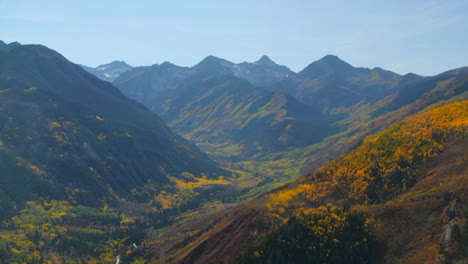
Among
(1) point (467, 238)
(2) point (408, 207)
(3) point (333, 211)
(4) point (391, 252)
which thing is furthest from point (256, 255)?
(1) point (467, 238)

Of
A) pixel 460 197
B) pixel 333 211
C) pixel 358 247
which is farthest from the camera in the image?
pixel 333 211

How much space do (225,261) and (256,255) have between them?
79.4 ft

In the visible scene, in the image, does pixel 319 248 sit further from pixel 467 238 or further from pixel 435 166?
pixel 435 166

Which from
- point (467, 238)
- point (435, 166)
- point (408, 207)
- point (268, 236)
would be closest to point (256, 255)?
point (268, 236)

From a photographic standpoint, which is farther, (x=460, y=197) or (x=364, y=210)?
(x=364, y=210)

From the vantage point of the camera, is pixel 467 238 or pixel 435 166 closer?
pixel 467 238

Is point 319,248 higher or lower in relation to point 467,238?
lower

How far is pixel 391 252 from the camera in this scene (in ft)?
502

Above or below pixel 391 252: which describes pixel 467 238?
above

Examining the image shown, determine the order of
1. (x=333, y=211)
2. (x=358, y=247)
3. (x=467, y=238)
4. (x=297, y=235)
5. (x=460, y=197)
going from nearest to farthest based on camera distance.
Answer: (x=467, y=238) → (x=460, y=197) → (x=358, y=247) → (x=297, y=235) → (x=333, y=211)

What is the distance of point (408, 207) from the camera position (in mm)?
166250

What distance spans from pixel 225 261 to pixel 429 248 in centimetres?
9530

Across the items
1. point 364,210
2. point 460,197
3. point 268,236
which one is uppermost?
point 460,197

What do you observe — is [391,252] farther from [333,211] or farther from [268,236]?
[268,236]
